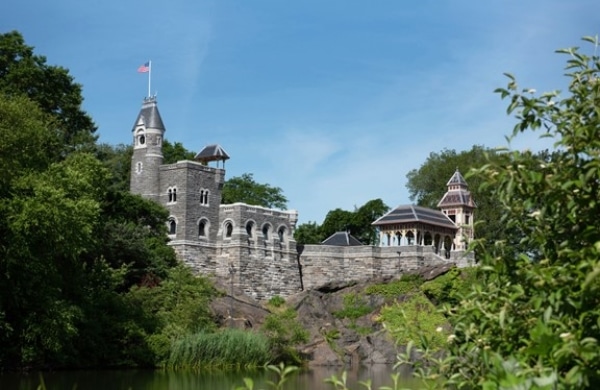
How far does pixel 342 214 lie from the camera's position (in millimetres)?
64750

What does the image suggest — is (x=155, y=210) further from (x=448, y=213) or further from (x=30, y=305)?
(x=448, y=213)

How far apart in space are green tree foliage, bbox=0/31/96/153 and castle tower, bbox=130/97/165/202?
315 cm

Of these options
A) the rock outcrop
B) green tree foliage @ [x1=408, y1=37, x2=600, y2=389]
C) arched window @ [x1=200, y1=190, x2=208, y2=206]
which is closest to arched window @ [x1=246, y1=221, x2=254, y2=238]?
arched window @ [x1=200, y1=190, x2=208, y2=206]

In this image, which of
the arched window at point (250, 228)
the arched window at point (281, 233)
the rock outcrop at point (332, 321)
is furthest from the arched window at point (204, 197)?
the rock outcrop at point (332, 321)

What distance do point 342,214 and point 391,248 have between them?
645 inches

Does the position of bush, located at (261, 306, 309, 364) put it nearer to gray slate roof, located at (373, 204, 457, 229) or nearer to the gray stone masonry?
the gray stone masonry

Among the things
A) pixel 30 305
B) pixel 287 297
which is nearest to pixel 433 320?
pixel 287 297

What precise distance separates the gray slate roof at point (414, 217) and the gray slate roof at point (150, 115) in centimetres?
1435

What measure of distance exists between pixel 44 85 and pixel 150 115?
7.26 metres

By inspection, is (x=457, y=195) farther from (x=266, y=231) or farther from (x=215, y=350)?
(x=215, y=350)

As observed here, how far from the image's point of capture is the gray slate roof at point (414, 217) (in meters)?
50.8

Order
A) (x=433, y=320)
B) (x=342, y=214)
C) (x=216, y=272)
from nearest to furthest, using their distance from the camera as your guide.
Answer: (x=433, y=320), (x=216, y=272), (x=342, y=214)

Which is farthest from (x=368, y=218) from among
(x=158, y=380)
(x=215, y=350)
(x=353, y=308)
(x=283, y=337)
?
(x=158, y=380)

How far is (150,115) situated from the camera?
147 ft
